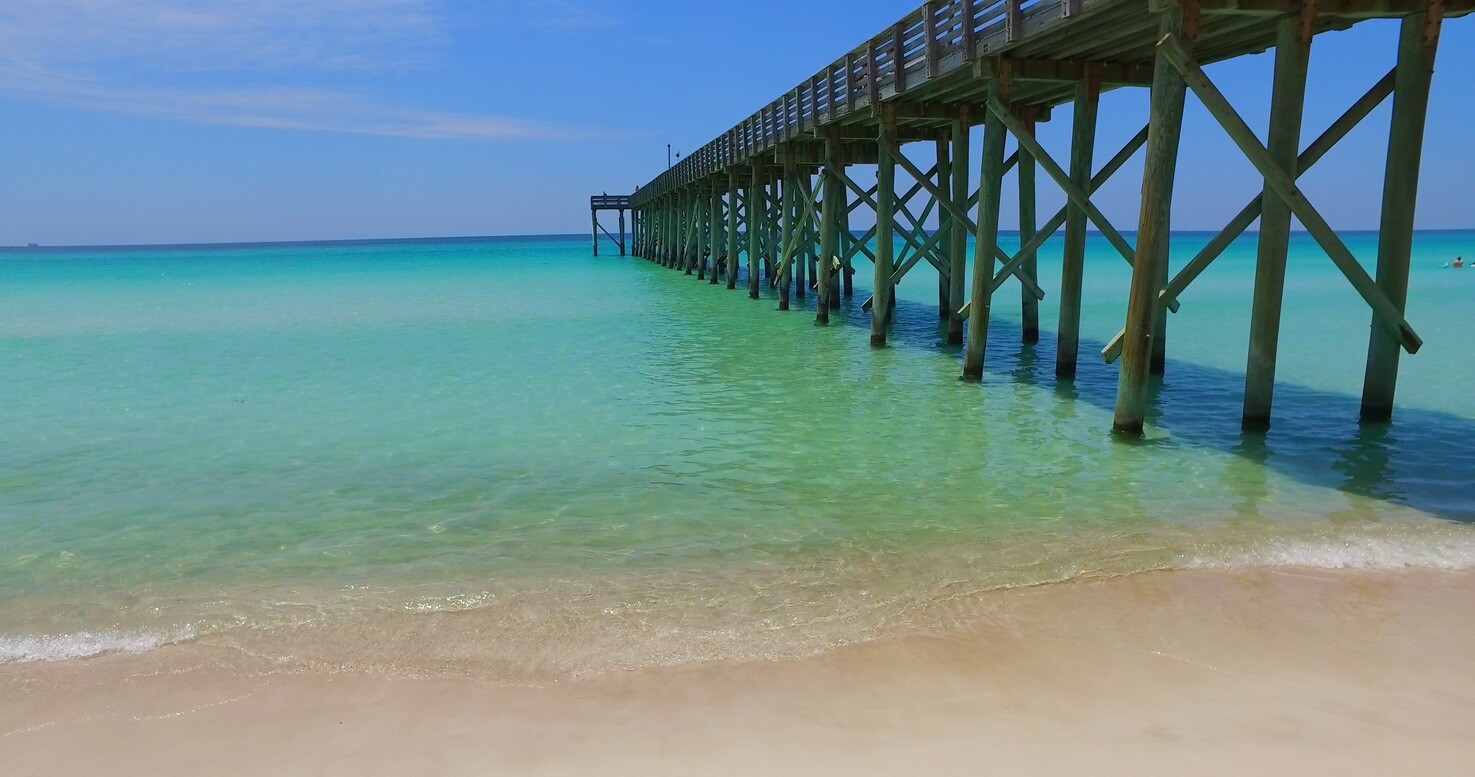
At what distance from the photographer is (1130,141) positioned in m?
10.2

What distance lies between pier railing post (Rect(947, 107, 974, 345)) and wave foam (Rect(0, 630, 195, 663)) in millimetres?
10517

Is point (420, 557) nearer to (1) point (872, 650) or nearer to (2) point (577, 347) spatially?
(1) point (872, 650)

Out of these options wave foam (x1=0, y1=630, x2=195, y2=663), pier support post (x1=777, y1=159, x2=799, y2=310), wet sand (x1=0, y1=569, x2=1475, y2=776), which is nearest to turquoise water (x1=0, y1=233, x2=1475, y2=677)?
wave foam (x1=0, y1=630, x2=195, y2=663)

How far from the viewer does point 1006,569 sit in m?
5.13

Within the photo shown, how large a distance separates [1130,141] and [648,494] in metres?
6.50

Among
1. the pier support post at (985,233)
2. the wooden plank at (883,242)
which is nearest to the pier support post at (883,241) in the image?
the wooden plank at (883,242)

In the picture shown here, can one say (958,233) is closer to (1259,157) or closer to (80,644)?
(1259,157)

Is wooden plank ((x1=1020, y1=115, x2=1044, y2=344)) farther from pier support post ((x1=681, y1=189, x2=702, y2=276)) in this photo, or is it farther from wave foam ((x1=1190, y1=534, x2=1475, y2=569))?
pier support post ((x1=681, y1=189, x2=702, y2=276))

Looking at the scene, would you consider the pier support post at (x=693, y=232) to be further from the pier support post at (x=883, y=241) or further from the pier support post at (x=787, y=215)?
the pier support post at (x=883, y=241)

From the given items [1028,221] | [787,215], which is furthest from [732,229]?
[1028,221]

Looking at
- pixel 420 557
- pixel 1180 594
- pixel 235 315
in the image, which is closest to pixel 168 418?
pixel 420 557

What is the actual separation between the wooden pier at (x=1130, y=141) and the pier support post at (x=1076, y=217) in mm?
19

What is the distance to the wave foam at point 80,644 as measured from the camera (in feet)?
14.1

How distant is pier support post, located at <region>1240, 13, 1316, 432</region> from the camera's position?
7.06m
